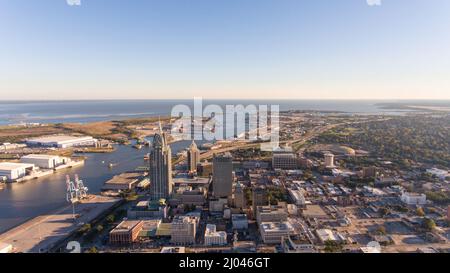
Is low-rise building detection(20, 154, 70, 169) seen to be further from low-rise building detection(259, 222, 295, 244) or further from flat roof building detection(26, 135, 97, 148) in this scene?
low-rise building detection(259, 222, 295, 244)

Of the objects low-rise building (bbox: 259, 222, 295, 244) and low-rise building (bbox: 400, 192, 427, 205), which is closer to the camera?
low-rise building (bbox: 259, 222, 295, 244)

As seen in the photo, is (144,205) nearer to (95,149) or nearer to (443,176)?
(443,176)

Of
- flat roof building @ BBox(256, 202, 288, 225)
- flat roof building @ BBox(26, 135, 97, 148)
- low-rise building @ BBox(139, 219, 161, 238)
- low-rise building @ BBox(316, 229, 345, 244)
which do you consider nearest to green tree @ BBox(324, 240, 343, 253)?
low-rise building @ BBox(316, 229, 345, 244)

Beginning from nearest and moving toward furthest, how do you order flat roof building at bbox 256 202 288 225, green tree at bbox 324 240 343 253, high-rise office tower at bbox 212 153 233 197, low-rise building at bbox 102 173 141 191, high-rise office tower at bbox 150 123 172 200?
green tree at bbox 324 240 343 253 < flat roof building at bbox 256 202 288 225 < high-rise office tower at bbox 150 123 172 200 < high-rise office tower at bbox 212 153 233 197 < low-rise building at bbox 102 173 141 191

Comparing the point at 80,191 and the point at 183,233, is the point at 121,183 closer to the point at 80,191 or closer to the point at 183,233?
the point at 80,191

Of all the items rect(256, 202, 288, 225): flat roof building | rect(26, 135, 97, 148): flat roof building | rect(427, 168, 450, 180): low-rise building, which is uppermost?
rect(26, 135, 97, 148): flat roof building
